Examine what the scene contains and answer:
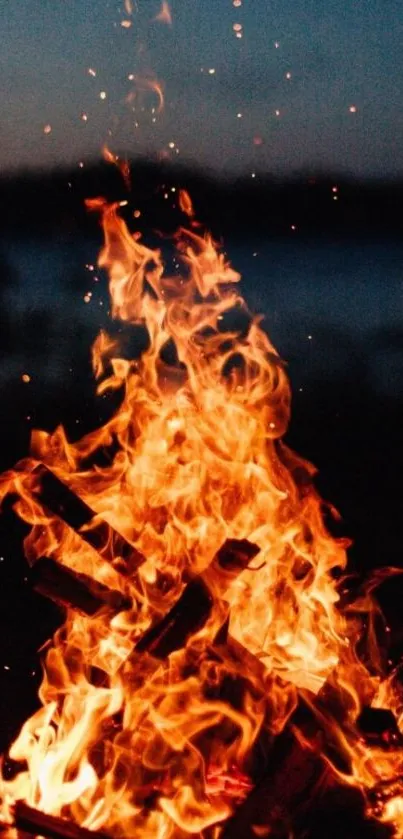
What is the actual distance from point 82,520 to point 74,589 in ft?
0.93

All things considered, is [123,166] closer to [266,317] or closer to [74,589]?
[266,317]

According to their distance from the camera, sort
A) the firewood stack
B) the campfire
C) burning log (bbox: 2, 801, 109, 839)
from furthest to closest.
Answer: the campfire
the firewood stack
burning log (bbox: 2, 801, 109, 839)

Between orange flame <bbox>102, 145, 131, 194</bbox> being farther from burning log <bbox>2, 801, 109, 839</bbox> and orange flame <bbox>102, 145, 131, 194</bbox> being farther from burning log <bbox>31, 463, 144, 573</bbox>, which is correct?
burning log <bbox>2, 801, 109, 839</bbox>

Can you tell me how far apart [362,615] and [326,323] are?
6.97 meters

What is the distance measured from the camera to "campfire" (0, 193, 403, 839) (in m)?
3.69

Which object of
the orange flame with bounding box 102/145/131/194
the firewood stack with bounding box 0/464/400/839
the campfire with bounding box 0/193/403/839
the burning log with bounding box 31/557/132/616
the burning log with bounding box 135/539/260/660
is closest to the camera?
the firewood stack with bounding box 0/464/400/839

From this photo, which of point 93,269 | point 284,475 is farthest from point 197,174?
point 284,475

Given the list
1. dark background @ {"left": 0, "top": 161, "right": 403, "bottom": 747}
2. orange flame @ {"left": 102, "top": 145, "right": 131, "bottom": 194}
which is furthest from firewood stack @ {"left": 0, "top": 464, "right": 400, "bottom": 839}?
orange flame @ {"left": 102, "top": 145, "right": 131, "bottom": 194}

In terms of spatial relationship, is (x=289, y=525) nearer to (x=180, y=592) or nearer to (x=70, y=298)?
(x=180, y=592)

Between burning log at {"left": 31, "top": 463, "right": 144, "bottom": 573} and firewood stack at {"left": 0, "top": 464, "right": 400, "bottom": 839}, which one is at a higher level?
burning log at {"left": 31, "top": 463, "right": 144, "bottom": 573}

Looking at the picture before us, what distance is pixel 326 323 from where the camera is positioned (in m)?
11.2

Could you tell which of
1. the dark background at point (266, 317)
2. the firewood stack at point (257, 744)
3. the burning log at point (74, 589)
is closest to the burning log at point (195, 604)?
the firewood stack at point (257, 744)

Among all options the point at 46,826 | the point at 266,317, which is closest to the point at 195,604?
the point at 46,826

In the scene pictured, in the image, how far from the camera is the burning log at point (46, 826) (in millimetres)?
3309
